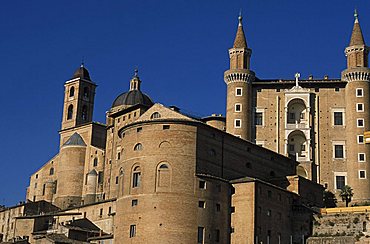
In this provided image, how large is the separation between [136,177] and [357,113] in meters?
30.1

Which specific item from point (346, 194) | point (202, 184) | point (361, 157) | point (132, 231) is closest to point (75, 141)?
point (132, 231)

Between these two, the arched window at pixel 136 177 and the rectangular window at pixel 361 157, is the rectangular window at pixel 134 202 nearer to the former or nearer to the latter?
the arched window at pixel 136 177

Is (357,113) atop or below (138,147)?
atop

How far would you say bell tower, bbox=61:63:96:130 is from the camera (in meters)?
100

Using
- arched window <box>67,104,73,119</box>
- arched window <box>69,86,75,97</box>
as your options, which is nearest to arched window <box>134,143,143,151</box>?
arched window <box>67,104,73,119</box>

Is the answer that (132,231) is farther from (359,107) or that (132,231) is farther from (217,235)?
(359,107)

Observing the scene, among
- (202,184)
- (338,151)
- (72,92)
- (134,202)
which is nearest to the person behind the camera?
(202,184)

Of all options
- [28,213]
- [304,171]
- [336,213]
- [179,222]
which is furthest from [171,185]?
[28,213]

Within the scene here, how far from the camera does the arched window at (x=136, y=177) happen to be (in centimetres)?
6153

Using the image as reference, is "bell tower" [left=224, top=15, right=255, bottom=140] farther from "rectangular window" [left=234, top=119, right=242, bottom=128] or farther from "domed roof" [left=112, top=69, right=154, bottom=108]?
"domed roof" [left=112, top=69, right=154, bottom=108]

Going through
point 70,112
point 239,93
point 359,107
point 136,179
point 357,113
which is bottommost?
point 136,179

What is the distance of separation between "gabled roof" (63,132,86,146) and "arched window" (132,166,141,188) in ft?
97.9

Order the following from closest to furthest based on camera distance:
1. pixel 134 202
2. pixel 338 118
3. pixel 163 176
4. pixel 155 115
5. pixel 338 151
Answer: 1. pixel 163 176
2. pixel 134 202
3. pixel 155 115
4. pixel 338 151
5. pixel 338 118

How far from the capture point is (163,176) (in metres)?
60.2
